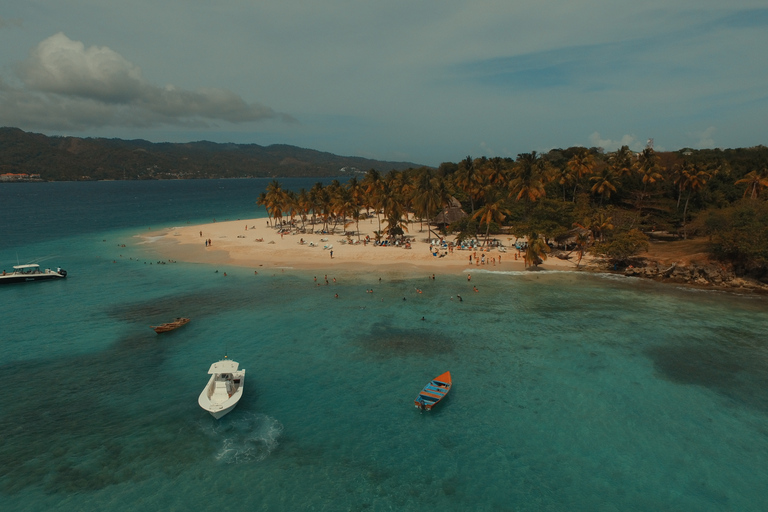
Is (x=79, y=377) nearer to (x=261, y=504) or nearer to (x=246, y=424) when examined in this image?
(x=246, y=424)

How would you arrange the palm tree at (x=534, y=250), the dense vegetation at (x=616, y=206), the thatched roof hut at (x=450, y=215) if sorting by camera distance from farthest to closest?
the thatched roof hut at (x=450, y=215)
the palm tree at (x=534, y=250)
the dense vegetation at (x=616, y=206)

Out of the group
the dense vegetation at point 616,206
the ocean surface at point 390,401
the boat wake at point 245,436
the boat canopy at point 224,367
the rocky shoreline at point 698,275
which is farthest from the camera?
the dense vegetation at point 616,206

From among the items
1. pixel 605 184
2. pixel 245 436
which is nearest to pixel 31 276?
pixel 245 436

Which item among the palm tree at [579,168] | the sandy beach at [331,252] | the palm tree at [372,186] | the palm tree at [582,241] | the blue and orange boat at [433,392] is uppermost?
the palm tree at [579,168]

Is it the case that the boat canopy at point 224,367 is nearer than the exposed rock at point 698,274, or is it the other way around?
the boat canopy at point 224,367

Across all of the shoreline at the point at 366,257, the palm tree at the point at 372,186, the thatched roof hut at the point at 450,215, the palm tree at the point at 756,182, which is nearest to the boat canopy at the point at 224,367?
the shoreline at the point at 366,257

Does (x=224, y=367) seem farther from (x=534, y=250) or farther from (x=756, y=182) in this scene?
(x=756, y=182)

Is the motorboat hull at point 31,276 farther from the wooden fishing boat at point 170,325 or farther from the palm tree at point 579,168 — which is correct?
the palm tree at point 579,168
